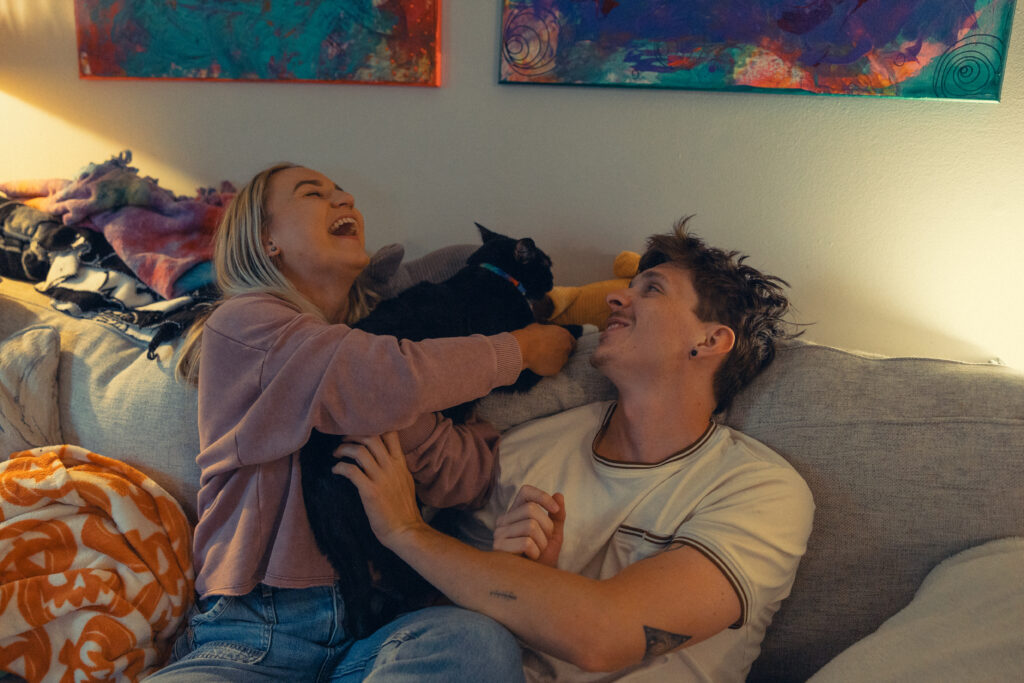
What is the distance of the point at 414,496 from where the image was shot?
128 cm

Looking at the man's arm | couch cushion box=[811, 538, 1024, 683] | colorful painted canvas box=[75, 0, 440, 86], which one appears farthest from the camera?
colorful painted canvas box=[75, 0, 440, 86]

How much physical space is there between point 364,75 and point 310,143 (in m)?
0.28

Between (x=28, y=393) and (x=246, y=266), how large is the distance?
2.30 ft

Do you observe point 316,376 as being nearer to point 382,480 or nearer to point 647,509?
point 382,480

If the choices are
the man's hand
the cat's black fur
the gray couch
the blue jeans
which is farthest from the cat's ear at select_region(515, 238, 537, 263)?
the blue jeans

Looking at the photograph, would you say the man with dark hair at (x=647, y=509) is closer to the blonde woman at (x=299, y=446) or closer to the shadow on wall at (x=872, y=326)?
the blonde woman at (x=299, y=446)

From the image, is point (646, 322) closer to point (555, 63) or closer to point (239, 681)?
point (555, 63)

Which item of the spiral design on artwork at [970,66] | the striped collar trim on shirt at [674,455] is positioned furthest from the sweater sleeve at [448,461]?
the spiral design on artwork at [970,66]

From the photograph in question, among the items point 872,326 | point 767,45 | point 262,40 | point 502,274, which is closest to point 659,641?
point 502,274

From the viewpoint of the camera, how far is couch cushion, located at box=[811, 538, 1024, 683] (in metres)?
0.89

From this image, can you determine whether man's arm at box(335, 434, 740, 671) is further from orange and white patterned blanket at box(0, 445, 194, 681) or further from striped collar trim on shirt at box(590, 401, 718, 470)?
orange and white patterned blanket at box(0, 445, 194, 681)

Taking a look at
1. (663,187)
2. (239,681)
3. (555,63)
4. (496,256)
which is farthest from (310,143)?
(239,681)

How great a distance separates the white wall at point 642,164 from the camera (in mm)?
1525

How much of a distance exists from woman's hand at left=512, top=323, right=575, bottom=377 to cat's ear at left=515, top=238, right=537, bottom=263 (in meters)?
0.14
